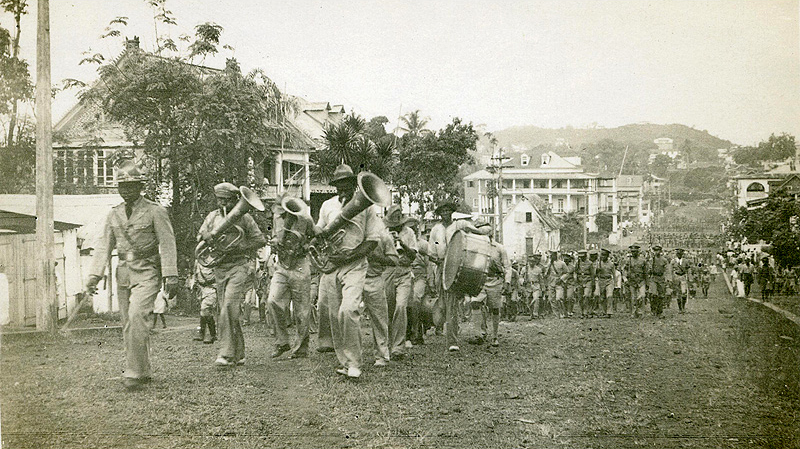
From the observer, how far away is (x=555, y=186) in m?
18.6

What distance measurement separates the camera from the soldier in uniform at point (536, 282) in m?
14.3

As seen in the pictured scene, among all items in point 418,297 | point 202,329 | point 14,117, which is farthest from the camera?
point 418,297

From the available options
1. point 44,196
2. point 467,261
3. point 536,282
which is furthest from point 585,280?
point 44,196

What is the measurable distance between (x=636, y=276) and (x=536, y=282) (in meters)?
2.31

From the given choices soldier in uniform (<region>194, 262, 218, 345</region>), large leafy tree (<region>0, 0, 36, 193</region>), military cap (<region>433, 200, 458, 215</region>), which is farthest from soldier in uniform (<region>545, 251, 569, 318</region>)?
large leafy tree (<region>0, 0, 36, 193</region>)

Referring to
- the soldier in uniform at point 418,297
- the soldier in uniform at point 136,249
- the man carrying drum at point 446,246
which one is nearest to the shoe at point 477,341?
the soldier in uniform at point 418,297

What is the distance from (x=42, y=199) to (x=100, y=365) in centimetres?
232

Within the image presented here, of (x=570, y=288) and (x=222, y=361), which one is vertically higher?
(x=222, y=361)

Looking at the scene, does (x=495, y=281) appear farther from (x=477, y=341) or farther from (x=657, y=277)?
(x=657, y=277)

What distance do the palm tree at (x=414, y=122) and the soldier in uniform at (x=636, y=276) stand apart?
17.1ft

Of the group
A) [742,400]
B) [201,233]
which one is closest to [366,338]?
[201,233]

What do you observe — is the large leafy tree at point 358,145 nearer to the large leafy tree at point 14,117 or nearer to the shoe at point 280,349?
the shoe at point 280,349

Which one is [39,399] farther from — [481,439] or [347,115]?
[347,115]

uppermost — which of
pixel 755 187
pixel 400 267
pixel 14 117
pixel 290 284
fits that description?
pixel 14 117
